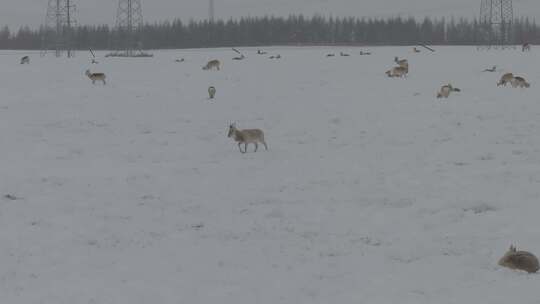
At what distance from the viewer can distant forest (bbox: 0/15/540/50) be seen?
141m

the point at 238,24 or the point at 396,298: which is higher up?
the point at 238,24

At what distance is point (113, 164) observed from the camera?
16844mm

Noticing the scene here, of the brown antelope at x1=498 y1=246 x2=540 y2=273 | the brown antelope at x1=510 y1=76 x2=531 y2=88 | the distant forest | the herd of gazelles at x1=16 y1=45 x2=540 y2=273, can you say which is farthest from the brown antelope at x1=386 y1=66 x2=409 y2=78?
the distant forest

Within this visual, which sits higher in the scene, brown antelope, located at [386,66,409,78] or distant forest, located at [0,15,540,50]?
distant forest, located at [0,15,540,50]

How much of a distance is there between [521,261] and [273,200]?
18.6 ft

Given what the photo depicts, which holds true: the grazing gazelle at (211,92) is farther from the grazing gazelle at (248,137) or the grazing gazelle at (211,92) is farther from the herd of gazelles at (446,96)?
the grazing gazelle at (248,137)

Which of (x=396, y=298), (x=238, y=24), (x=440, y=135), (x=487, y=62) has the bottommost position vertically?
(x=396, y=298)

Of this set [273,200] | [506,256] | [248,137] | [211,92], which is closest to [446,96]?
[211,92]

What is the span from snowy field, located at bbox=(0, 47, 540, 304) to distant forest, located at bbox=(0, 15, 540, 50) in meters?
114

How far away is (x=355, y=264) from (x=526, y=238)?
117 inches

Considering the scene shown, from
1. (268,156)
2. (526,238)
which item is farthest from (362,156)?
(526,238)

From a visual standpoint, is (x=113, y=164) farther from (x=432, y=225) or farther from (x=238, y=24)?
(x=238, y=24)

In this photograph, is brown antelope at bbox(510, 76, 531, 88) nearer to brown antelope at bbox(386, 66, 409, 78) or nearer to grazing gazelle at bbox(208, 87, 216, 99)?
brown antelope at bbox(386, 66, 409, 78)

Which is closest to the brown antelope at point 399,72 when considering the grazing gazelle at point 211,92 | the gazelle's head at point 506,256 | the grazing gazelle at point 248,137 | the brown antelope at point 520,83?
the brown antelope at point 520,83
